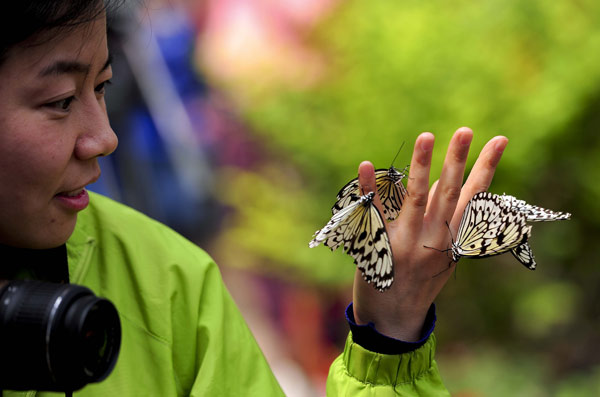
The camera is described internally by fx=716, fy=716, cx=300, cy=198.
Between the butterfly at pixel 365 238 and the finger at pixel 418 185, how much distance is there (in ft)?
0.22

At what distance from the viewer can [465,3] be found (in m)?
2.81

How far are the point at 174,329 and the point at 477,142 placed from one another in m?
1.66

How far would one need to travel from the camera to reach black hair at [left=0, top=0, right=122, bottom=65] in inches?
38.4

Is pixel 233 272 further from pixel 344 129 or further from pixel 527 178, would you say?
pixel 527 178

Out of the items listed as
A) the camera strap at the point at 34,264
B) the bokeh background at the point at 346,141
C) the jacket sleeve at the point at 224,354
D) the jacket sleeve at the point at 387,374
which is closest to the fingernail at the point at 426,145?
the jacket sleeve at the point at 387,374

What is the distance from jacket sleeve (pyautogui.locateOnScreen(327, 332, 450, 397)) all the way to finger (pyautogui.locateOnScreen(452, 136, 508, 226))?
0.24 metres

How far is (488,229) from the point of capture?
3.68ft

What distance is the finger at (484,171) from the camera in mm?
1193

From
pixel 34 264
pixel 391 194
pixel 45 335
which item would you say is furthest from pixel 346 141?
pixel 45 335

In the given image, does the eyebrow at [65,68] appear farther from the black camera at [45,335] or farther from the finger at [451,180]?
the finger at [451,180]

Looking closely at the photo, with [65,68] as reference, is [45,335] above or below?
below

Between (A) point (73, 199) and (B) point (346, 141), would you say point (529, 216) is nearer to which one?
(A) point (73, 199)

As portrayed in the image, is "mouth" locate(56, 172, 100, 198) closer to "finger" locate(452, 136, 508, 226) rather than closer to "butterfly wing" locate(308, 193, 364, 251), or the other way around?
"butterfly wing" locate(308, 193, 364, 251)

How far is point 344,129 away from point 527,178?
0.74m
